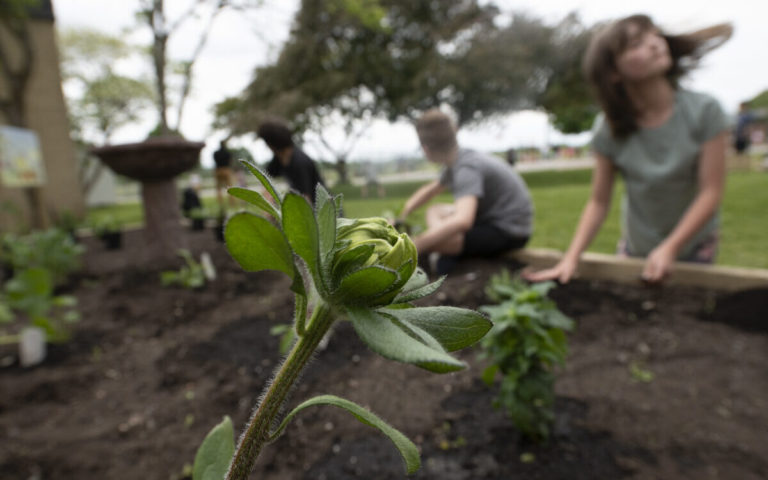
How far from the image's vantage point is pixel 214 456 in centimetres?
65

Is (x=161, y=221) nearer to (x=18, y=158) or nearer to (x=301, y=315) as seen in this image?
(x=18, y=158)

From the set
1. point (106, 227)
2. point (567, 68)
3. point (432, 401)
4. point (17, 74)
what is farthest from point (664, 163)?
point (567, 68)

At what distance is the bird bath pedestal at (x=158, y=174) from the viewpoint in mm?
5645

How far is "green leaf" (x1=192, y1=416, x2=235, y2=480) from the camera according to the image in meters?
0.64

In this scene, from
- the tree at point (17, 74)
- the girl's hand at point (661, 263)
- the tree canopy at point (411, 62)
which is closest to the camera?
the girl's hand at point (661, 263)

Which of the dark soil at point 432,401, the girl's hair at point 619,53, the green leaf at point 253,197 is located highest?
the girl's hair at point 619,53

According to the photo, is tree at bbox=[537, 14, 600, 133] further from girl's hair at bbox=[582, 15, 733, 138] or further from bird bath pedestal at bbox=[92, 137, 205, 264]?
girl's hair at bbox=[582, 15, 733, 138]

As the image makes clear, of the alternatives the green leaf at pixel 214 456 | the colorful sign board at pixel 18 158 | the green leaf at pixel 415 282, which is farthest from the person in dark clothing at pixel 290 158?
the colorful sign board at pixel 18 158

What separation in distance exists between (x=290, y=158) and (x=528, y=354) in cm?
311

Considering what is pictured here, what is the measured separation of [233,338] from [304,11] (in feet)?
55.5

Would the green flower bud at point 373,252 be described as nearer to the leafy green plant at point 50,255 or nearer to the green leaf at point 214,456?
the green leaf at point 214,456

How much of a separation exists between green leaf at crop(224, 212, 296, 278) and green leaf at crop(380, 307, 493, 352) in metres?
0.12

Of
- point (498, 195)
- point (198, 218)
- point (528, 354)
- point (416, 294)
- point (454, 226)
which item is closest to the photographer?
point (416, 294)

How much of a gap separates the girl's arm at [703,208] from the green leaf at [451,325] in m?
2.42
